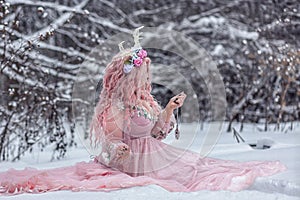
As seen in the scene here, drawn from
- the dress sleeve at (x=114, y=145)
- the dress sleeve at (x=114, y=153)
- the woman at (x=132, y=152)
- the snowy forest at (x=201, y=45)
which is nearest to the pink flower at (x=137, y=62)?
the woman at (x=132, y=152)

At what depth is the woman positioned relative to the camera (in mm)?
4195

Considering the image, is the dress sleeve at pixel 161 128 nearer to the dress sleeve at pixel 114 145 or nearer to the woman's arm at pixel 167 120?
the woman's arm at pixel 167 120

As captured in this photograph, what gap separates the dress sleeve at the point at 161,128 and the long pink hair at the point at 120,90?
0.20 feet

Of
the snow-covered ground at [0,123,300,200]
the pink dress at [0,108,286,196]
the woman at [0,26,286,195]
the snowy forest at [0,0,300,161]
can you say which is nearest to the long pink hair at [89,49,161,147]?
the woman at [0,26,286,195]

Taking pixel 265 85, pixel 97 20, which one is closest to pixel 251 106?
pixel 265 85

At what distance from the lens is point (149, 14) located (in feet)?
44.9

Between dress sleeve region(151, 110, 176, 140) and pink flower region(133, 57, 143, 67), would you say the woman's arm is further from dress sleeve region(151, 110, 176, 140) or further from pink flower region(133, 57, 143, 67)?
pink flower region(133, 57, 143, 67)

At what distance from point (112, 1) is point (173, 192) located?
379 inches

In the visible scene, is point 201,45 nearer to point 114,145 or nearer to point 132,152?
point 132,152

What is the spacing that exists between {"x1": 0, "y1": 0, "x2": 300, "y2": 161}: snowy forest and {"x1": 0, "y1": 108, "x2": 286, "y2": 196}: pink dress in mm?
2902

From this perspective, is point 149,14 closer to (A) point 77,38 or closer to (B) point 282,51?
(A) point 77,38

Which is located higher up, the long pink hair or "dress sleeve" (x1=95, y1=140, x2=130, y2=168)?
the long pink hair

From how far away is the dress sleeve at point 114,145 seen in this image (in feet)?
14.0

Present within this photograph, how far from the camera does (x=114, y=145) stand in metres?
4.30
